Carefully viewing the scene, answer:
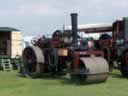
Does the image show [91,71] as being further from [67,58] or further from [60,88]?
[67,58]

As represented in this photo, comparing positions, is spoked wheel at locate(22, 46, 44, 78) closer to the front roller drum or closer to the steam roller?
the steam roller

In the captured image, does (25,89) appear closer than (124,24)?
Yes

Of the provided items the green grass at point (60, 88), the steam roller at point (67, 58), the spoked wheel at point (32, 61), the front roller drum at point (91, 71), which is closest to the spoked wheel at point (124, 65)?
the green grass at point (60, 88)

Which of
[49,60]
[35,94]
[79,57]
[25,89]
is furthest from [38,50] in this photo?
[35,94]

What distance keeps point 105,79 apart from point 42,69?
2.72 meters

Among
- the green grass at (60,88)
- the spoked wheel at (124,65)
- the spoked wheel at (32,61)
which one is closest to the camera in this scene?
the green grass at (60,88)

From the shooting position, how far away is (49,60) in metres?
14.5

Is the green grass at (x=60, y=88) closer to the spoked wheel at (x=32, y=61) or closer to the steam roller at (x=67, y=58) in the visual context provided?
the steam roller at (x=67, y=58)

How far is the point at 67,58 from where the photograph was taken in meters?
14.1

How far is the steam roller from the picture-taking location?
12.4m

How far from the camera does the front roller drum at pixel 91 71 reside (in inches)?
481

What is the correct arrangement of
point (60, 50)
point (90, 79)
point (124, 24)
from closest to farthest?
point (90, 79), point (60, 50), point (124, 24)

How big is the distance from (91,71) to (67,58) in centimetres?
203

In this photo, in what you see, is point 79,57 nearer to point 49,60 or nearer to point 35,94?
point 49,60
